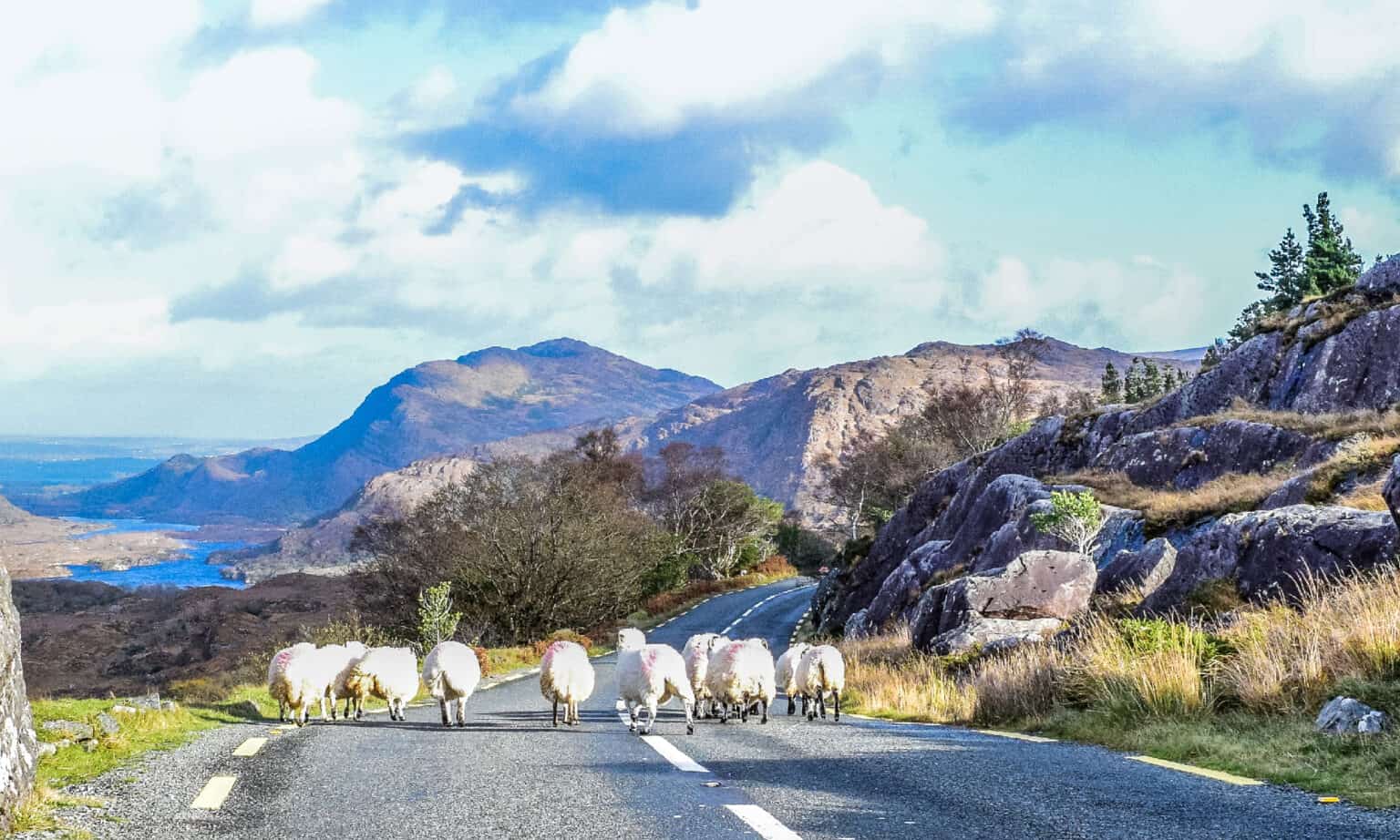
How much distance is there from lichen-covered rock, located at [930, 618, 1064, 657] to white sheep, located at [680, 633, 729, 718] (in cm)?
575

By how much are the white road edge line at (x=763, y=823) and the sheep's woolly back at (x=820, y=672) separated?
10.8 meters

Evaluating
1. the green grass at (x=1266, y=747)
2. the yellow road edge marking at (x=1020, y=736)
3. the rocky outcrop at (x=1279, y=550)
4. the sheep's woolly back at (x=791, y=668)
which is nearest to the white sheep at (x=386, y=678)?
the sheep's woolly back at (x=791, y=668)

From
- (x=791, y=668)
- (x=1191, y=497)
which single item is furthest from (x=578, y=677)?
(x=1191, y=497)

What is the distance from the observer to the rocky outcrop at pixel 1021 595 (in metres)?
24.4

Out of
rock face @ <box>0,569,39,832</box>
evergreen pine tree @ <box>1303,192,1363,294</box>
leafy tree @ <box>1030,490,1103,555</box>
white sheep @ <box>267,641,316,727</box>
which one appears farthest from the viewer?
evergreen pine tree @ <box>1303,192,1363,294</box>

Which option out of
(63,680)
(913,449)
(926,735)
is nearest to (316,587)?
(63,680)

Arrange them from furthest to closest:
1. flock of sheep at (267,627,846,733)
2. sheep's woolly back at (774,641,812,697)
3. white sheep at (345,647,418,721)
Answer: sheep's woolly back at (774,641,812,697) < white sheep at (345,647,418,721) < flock of sheep at (267,627,846,733)

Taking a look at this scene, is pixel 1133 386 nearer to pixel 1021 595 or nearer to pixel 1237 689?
pixel 1021 595

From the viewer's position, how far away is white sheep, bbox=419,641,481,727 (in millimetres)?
16031

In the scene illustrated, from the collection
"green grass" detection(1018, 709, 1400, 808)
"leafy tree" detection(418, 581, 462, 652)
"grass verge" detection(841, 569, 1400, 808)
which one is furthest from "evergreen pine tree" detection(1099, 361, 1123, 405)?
"green grass" detection(1018, 709, 1400, 808)

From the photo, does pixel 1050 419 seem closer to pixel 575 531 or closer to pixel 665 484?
pixel 575 531

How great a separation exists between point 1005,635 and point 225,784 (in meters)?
16.5

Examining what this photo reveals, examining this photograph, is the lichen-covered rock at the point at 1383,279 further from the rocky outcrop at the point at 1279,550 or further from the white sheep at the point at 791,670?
the white sheep at the point at 791,670

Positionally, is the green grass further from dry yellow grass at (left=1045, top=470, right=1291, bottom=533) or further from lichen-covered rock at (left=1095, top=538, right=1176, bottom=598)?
dry yellow grass at (left=1045, top=470, right=1291, bottom=533)
